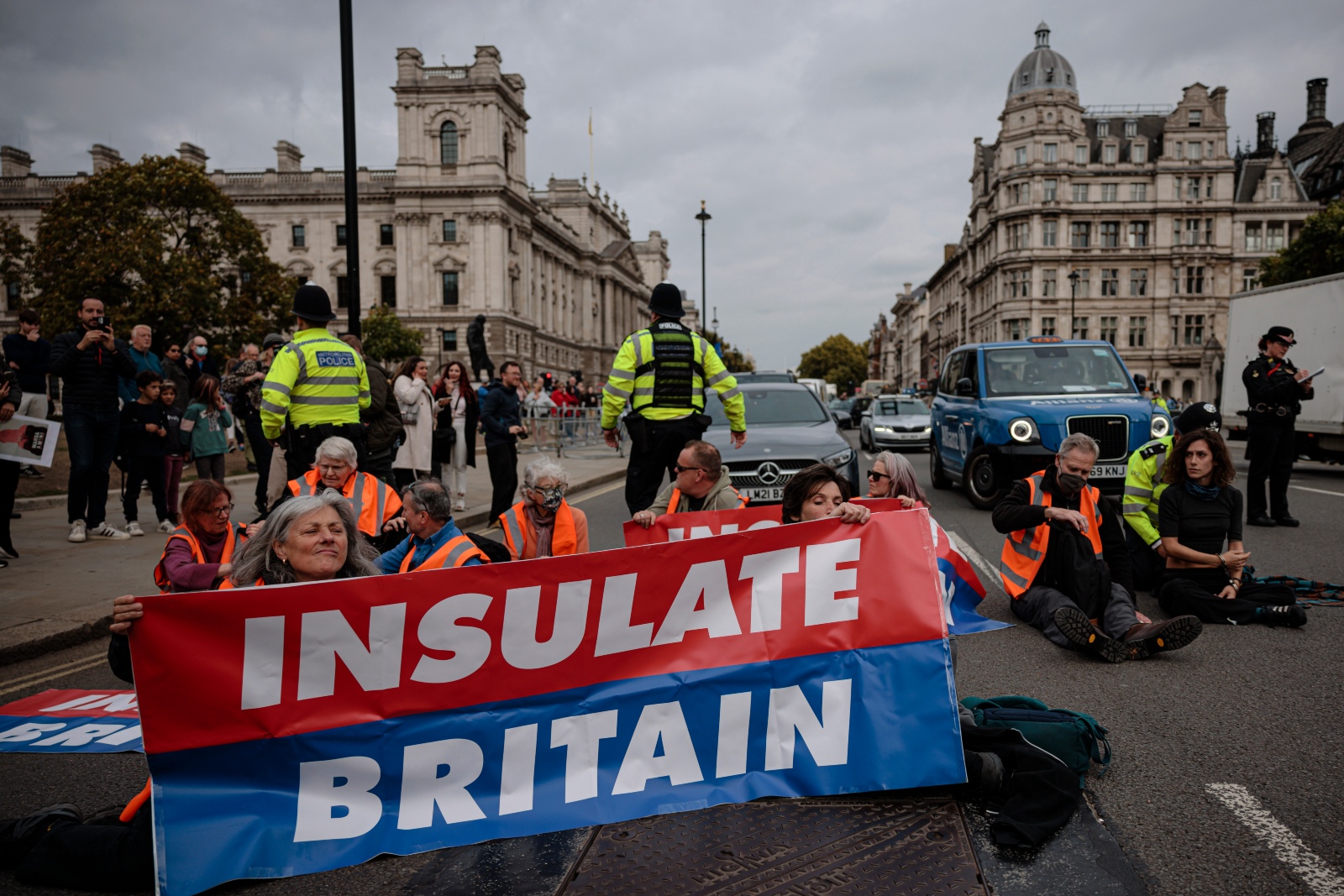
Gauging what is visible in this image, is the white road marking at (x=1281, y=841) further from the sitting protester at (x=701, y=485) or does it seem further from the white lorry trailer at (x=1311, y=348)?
the white lorry trailer at (x=1311, y=348)

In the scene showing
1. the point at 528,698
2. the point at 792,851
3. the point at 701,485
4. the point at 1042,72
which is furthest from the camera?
the point at 1042,72

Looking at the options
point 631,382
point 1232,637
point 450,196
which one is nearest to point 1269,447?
point 1232,637

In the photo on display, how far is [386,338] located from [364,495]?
63.1 metres

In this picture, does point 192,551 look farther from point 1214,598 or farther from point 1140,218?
point 1140,218

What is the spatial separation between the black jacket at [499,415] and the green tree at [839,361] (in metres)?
165

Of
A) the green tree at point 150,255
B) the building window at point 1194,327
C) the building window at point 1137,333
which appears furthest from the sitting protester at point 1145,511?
the building window at point 1194,327

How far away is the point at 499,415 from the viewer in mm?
10281

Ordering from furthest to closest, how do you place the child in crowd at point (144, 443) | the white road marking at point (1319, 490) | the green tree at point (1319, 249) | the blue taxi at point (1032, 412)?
1. the green tree at point (1319, 249)
2. the white road marking at point (1319, 490)
3. the blue taxi at point (1032, 412)
4. the child in crowd at point (144, 443)

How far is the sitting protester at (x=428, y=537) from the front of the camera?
450cm

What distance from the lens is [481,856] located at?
294 cm

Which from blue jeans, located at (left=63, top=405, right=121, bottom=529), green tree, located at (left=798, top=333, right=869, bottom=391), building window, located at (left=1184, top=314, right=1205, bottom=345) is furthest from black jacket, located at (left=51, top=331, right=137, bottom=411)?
green tree, located at (left=798, top=333, right=869, bottom=391)

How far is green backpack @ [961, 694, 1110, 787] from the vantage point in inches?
134

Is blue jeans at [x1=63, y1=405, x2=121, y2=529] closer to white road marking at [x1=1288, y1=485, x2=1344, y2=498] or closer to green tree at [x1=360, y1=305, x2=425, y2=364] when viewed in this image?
white road marking at [x1=1288, y1=485, x2=1344, y2=498]

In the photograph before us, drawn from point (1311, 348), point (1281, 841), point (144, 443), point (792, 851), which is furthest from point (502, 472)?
point (1311, 348)
